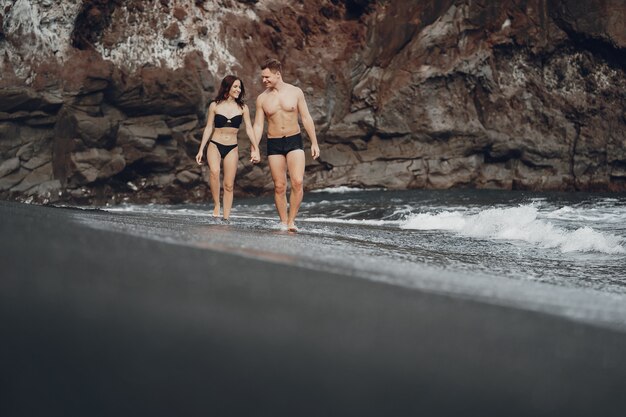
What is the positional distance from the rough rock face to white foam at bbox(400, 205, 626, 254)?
599 centimetres

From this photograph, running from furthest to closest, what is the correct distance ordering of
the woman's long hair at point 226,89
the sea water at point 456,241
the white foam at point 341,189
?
the white foam at point 341,189 → the woman's long hair at point 226,89 → the sea water at point 456,241

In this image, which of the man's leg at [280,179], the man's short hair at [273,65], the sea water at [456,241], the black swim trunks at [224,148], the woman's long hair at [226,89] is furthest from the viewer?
the black swim trunks at [224,148]

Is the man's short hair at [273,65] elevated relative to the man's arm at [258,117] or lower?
elevated

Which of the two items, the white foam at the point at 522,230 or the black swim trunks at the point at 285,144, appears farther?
the black swim trunks at the point at 285,144

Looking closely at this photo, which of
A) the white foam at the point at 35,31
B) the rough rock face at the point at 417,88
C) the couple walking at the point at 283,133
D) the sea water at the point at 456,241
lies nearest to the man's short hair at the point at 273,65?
the couple walking at the point at 283,133

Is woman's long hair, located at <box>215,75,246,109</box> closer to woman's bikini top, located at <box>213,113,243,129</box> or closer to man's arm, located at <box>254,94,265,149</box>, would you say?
woman's bikini top, located at <box>213,113,243,129</box>

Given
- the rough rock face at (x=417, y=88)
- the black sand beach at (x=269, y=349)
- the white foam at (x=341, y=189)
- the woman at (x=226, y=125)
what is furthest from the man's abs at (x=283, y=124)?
the white foam at (x=341, y=189)

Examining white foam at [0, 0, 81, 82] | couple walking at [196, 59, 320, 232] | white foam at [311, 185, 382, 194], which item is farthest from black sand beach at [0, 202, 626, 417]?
white foam at [311, 185, 382, 194]

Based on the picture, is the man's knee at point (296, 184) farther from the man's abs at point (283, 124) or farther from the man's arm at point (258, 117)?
the man's arm at point (258, 117)

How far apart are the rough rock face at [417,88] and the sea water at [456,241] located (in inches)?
43.8

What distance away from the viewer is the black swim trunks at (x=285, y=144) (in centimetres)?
988

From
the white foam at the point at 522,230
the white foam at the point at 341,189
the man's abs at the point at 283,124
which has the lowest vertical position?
the white foam at the point at 341,189

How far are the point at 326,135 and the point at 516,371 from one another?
1701 cm

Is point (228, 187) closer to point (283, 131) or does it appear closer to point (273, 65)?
point (283, 131)
